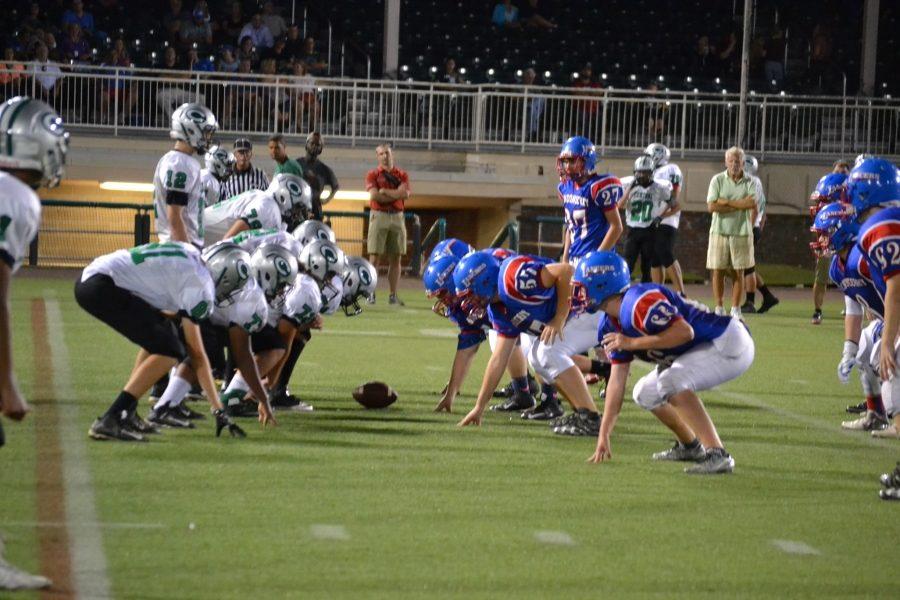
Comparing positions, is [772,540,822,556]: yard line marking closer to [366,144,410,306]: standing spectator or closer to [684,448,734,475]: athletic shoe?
[684,448,734,475]: athletic shoe

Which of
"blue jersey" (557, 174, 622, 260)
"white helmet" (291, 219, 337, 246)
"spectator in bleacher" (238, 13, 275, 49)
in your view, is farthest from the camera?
"spectator in bleacher" (238, 13, 275, 49)

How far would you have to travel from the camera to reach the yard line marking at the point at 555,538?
5855 millimetres

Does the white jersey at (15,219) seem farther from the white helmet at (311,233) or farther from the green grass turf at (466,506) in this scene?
the white helmet at (311,233)

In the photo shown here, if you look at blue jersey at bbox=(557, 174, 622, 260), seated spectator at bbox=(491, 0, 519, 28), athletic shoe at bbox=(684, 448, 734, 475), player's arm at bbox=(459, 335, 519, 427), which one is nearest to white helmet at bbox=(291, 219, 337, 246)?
player's arm at bbox=(459, 335, 519, 427)

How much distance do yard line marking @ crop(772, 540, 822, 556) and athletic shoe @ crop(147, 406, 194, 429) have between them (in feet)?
12.4

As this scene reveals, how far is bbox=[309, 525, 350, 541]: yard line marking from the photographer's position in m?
5.83

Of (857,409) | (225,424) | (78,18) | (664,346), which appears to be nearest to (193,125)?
(225,424)

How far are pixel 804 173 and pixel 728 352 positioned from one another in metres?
16.8

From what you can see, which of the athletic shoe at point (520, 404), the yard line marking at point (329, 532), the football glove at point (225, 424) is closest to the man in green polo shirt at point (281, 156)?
the athletic shoe at point (520, 404)

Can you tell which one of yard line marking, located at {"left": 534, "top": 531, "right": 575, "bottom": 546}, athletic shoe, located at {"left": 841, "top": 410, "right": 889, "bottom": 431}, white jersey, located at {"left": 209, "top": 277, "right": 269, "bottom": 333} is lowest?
athletic shoe, located at {"left": 841, "top": 410, "right": 889, "bottom": 431}

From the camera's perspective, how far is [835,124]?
2372 cm

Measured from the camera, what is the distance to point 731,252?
53.2 feet

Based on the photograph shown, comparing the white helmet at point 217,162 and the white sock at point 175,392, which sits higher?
the white helmet at point 217,162

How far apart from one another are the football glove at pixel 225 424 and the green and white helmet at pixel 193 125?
2218 millimetres
